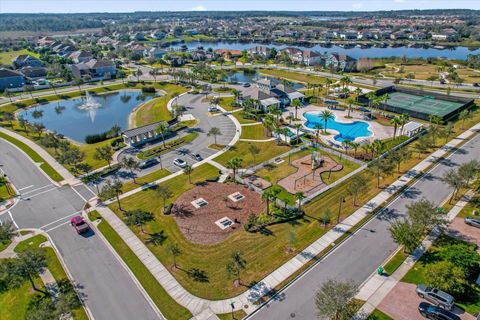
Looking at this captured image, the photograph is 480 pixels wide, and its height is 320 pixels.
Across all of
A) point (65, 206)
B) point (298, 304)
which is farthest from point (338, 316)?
point (65, 206)

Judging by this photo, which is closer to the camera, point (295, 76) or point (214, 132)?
point (214, 132)

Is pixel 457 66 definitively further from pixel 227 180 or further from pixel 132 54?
pixel 132 54

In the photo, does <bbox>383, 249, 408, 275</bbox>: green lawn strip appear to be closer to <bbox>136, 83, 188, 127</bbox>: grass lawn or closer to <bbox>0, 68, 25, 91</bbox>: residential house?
<bbox>136, 83, 188, 127</bbox>: grass lawn

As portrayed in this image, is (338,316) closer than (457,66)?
Yes

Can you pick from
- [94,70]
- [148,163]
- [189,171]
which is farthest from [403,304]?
[94,70]

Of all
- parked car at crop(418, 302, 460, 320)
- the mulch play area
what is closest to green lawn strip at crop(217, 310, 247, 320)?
the mulch play area

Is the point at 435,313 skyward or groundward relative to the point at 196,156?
groundward

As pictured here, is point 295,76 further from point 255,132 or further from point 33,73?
point 33,73
